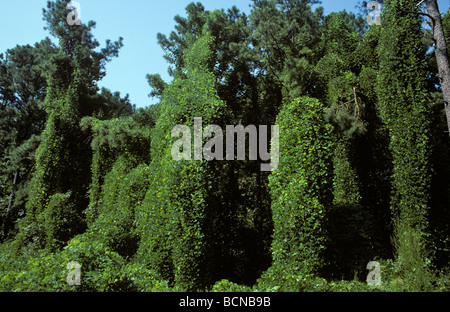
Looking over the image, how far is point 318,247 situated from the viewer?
5.69 meters

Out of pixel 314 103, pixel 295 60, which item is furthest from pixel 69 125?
pixel 314 103

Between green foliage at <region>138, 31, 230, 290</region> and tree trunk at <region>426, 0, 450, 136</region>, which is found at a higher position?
tree trunk at <region>426, 0, 450, 136</region>

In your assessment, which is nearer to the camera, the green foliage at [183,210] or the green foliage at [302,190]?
the green foliage at [302,190]

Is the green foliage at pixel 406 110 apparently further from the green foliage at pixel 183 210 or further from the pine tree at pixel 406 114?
the green foliage at pixel 183 210

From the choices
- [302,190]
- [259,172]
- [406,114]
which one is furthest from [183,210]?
[406,114]

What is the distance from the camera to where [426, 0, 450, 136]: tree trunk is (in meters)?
5.97

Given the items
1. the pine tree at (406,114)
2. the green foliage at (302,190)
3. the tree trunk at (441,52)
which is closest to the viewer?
the green foliage at (302,190)

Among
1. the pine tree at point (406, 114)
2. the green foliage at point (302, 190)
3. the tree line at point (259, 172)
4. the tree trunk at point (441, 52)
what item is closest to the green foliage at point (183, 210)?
the tree line at point (259, 172)

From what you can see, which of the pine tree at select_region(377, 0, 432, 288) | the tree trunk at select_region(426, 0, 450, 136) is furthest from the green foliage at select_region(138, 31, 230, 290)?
the tree trunk at select_region(426, 0, 450, 136)

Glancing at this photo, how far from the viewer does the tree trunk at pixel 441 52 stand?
5969 mm

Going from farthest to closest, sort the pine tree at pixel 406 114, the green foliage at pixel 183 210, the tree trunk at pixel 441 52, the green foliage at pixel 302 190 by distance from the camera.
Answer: the pine tree at pixel 406 114
the green foliage at pixel 183 210
the tree trunk at pixel 441 52
the green foliage at pixel 302 190

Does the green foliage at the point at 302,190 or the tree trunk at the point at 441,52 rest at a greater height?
the tree trunk at the point at 441,52

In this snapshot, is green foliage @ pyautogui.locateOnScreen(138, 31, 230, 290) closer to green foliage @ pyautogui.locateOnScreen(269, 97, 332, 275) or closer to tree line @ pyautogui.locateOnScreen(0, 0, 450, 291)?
tree line @ pyautogui.locateOnScreen(0, 0, 450, 291)
